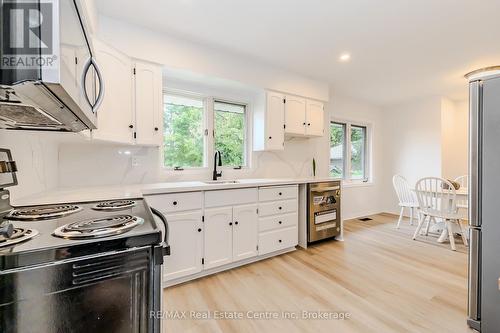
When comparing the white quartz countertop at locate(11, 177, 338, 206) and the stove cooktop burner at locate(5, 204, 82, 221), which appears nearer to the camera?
the stove cooktop burner at locate(5, 204, 82, 221)

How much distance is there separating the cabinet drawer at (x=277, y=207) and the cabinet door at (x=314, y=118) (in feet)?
3.87

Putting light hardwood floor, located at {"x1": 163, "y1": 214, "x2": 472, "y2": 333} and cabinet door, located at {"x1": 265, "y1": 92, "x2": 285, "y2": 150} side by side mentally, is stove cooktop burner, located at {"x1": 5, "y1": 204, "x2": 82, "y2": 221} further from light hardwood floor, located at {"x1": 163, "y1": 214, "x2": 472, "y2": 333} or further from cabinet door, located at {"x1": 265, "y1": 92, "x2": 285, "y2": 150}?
cabinet door, located at {"x1": 265, "y1": 92, "x2": 285, "y2": 150}

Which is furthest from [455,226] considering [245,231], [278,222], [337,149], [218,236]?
[218,236]

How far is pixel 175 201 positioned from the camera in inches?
81.0

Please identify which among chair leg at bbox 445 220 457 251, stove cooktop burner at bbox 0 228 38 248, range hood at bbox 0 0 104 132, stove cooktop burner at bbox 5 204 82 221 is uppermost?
range hood at bbox 0 0 104 132

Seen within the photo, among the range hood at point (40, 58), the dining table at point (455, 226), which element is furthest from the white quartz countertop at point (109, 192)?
the dining table at point (455, 226)

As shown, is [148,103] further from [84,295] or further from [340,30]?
[340,30]

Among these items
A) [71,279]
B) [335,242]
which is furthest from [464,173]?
[71,279]

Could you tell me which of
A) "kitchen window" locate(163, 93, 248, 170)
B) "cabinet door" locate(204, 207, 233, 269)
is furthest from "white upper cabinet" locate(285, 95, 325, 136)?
"cabinet door" locate(204, 207, 233, 269)

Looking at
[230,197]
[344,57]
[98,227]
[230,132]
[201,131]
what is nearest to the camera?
[98,227]

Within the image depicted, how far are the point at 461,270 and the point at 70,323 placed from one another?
330 cm

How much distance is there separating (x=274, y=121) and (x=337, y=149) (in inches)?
83.1

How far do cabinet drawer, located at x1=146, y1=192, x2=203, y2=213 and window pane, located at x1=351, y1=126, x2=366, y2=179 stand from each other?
3791mm

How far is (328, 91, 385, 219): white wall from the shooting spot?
4.55 metres
